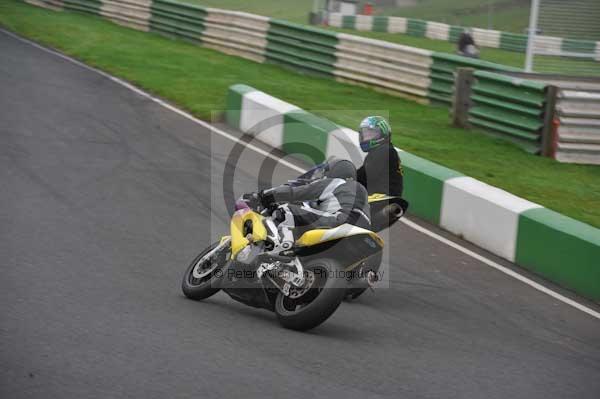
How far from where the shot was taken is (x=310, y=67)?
21.7 metres

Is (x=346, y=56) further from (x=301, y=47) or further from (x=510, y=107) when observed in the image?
(x=510, y=107)

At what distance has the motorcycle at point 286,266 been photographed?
6.80m

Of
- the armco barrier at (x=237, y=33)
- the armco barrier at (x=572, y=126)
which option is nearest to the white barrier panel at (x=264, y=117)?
the armco barrier at (x=572, y=126)

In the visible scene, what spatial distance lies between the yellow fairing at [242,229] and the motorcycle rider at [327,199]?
14 cm

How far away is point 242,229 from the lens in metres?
7.30

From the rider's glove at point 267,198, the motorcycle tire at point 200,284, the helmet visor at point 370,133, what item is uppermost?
the helmet visor at point 370,133

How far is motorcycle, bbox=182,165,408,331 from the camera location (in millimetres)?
6805

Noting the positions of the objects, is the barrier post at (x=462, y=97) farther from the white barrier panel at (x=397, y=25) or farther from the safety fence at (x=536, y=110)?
the white barrier panel at (x=397, y=25)

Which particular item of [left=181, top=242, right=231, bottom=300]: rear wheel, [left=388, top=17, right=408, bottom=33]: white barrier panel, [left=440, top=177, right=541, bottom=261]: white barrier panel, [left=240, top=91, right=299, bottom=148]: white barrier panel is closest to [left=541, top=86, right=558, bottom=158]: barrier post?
[left=240, top=91, right=299, bottom=148]: white barrier panel

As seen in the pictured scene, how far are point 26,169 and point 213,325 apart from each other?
18.1ft

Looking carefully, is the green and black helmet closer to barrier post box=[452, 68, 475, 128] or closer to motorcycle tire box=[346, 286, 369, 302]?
motorcycle tire box=[346, 286, 369, 302]

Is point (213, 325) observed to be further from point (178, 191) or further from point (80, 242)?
point (178, 191)

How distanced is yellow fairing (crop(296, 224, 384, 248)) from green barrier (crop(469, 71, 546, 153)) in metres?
8.96

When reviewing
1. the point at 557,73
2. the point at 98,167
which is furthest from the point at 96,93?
the point at 557,73
